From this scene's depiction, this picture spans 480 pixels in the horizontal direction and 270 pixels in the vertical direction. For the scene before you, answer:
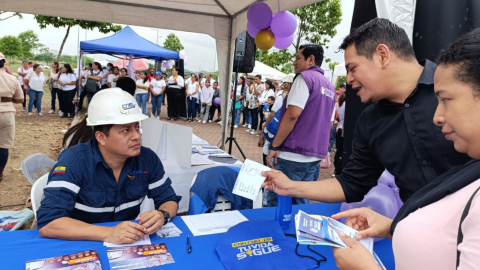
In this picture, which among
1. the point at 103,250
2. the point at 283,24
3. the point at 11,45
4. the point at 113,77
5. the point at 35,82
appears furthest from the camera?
the point at 11,45

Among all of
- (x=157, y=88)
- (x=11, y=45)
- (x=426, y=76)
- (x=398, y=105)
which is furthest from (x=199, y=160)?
(x=11, y=45)

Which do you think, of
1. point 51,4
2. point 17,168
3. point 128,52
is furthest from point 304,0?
point 128,52

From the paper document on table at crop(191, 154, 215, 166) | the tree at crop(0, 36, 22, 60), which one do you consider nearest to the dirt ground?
the paper document on table at crop(191, 154, 215, 166)

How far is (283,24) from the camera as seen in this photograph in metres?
3.99

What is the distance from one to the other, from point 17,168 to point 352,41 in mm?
5843

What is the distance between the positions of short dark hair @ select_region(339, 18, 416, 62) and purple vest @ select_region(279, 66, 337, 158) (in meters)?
1.24

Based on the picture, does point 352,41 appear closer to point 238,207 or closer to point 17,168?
point 238,207

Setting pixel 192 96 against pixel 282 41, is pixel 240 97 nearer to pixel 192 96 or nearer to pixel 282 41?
pixel 192 96

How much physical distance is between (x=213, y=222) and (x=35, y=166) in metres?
1.74

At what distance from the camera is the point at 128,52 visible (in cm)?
988

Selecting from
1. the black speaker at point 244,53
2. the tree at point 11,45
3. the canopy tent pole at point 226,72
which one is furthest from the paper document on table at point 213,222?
the tree at point 11,45

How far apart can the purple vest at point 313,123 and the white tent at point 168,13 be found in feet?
4.25

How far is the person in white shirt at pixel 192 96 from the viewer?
40.8 ft

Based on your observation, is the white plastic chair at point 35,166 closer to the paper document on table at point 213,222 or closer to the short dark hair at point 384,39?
the paper document on table at point 213,222
